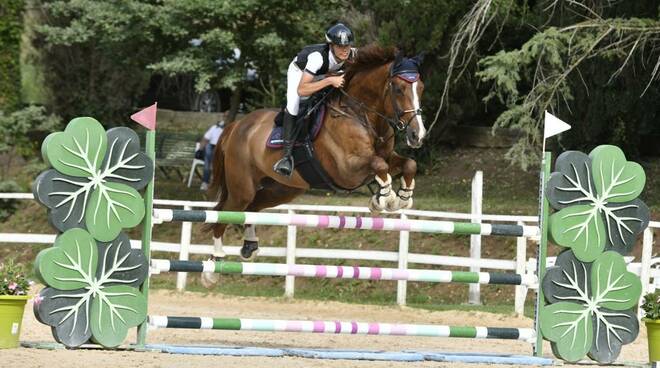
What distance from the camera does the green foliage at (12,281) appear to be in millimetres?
8672

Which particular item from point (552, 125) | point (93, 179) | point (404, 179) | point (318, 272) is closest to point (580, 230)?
point (552, 125)

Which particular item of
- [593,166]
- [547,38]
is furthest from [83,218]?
[547,38]

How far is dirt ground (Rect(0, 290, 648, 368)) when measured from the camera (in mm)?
8312

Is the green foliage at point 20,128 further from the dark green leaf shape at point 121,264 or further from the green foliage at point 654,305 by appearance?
the green foliage at point 654,305

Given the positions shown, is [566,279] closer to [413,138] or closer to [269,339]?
[413,138]

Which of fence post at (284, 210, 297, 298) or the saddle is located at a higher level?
the saddle

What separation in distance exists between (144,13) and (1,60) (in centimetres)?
409

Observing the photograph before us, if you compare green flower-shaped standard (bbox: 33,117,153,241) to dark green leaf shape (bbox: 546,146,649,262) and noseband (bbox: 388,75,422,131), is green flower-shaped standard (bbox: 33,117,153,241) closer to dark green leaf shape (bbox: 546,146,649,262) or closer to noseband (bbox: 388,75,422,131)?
noseband (bbox: 388,75,422,131)

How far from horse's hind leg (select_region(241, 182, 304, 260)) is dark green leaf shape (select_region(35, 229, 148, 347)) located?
2193 mm

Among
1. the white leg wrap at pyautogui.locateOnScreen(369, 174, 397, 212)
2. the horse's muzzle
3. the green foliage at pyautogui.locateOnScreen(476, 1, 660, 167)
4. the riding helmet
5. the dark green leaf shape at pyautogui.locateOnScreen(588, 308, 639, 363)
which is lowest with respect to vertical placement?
the dark green leaf shape at pyautogui.locateOnScreen(588, 308, 639, 363)

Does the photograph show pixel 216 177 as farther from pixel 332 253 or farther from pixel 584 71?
pixel 584 71

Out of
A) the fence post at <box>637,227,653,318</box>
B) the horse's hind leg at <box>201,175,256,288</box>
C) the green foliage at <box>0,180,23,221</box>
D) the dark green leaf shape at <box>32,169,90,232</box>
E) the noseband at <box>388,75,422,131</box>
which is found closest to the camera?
the dark green leaf shape at <box>32,169,90,232</box>

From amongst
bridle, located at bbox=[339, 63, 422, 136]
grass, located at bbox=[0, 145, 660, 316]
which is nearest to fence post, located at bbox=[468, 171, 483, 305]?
grass, located at bbox=[0, 145, 660, 316]

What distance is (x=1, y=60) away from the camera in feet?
73.4
